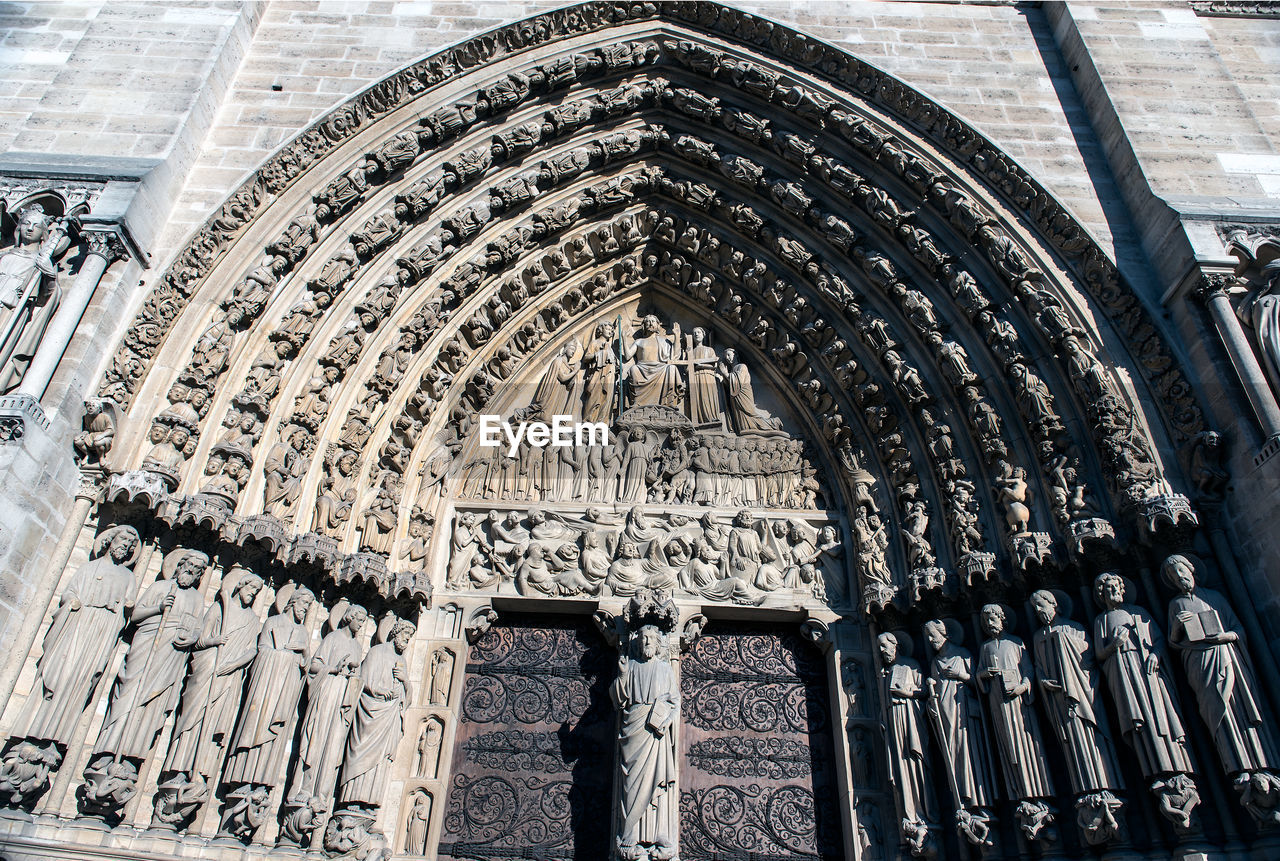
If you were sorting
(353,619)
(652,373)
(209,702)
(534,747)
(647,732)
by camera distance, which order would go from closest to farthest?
(209,702)
(647,732)
(353,619)
(534,747)
(652,373)

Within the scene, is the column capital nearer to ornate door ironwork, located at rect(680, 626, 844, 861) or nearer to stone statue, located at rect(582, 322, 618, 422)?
stone statue, located at rect(582, 322, 618, 422)

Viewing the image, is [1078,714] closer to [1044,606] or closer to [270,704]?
[1044,606]

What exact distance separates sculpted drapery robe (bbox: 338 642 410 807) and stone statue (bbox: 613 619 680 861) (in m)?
1.55

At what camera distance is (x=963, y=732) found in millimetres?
5500

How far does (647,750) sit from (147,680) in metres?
3.13

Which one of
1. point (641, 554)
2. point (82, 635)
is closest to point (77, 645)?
point (82, 635)

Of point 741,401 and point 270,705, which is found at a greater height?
point 741,401

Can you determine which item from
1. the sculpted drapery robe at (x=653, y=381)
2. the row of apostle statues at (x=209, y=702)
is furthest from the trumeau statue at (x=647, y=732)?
the sculpted drapery robe at (x=653, y=381)

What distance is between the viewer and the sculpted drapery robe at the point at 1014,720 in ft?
16.8

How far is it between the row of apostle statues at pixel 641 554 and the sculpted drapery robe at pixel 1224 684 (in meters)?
2.60

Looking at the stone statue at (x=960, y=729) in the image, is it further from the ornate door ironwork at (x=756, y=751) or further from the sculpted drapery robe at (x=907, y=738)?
the ornate door ironwork at (x=756, y=751)

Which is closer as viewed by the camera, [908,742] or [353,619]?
[908,742]

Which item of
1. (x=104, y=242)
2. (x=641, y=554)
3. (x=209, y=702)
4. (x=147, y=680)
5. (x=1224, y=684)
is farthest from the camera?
(x=641, y=554)

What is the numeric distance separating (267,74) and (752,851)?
7.48 m
